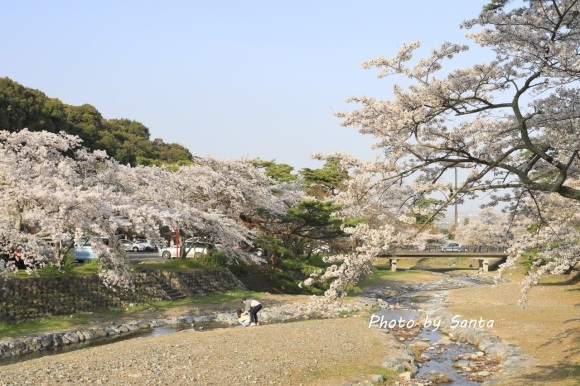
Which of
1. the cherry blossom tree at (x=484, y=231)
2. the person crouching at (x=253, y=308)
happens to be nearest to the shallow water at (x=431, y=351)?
the person crouching at (x=253, y=308)

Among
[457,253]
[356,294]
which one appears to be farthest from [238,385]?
[457,253]

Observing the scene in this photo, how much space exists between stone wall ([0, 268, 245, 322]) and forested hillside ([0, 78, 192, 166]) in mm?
13544

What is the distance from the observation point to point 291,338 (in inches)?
679

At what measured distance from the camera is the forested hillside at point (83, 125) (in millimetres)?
45812

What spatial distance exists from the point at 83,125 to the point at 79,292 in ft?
126

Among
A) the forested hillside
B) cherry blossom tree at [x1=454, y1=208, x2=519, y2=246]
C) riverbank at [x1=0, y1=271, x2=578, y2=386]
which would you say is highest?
the forested hillside

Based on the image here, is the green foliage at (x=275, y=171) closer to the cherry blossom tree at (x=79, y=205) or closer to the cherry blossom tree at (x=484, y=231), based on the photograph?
the cherry blossom tree at (x=79, y=205)

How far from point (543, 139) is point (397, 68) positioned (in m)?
3.53

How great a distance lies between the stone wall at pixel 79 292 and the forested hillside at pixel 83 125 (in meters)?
13.5

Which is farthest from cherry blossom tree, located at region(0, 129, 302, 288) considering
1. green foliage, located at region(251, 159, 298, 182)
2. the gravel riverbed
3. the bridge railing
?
the bridge railing

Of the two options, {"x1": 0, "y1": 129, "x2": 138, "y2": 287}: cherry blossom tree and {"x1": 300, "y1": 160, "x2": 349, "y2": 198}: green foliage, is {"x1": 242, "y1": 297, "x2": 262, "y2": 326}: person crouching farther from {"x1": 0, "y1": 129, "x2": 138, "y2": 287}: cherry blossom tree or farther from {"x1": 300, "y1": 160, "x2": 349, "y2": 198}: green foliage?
{"x1": 300, "y1": 160, "x2": 349, "y2": 198}: green foliage

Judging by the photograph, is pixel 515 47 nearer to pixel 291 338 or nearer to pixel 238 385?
pixel 238 385

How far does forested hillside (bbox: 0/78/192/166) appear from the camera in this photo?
45.8 m

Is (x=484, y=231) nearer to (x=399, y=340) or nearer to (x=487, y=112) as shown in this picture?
(x=399, y=340)
